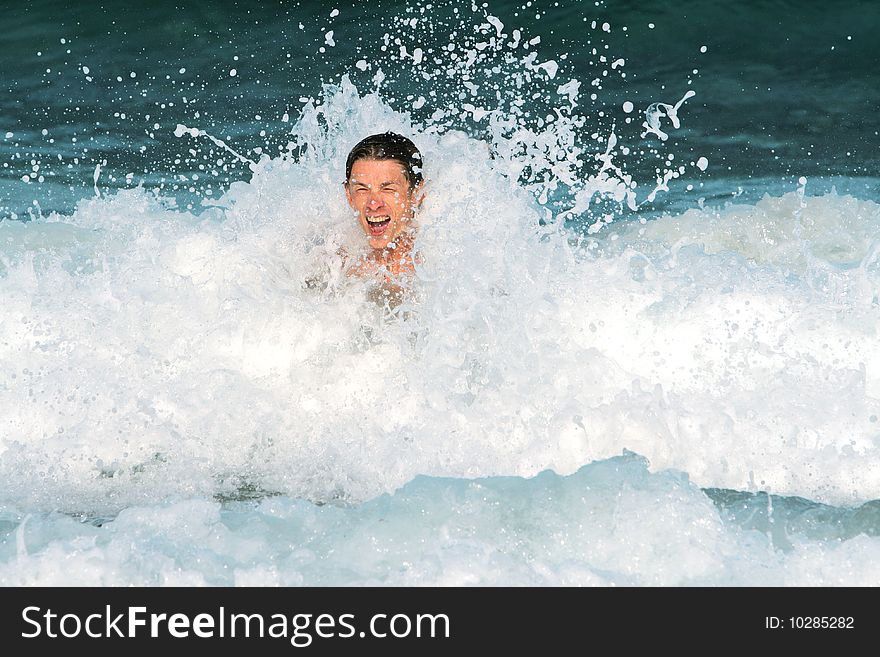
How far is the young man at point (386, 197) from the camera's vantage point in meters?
5.02

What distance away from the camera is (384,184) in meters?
5.04

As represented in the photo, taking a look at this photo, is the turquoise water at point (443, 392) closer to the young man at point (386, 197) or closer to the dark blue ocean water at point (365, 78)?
the young man at point (386, 197)

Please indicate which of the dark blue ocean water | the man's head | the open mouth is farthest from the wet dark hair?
the dark blue ocean water

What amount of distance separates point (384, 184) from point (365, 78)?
947 centimetres

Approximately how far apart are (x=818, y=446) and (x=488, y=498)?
57.3 inches

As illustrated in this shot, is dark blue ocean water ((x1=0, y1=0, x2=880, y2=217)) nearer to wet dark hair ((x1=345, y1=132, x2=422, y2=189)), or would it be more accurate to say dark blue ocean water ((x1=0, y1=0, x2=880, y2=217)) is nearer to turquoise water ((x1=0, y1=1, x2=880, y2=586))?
turquoise water ((x1=0, y1=1, x2=880, y2=586))

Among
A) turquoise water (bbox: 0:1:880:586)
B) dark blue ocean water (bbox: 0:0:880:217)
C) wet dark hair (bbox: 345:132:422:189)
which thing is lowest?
turquoise water (bbox: 0:1:880:586)

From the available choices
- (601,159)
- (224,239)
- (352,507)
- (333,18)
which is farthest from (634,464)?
(333,18)

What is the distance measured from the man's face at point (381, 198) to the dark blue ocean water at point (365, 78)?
510 cm

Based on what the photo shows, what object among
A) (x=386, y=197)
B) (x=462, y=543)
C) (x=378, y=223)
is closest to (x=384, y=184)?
(x=386, y=197)

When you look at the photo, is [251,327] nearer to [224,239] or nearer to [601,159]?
[224,239]

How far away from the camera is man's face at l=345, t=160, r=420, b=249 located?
502 centimetres

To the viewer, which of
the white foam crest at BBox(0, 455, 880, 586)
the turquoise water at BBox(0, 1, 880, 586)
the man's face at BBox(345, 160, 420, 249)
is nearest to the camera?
the white foam crest at BBox(0, 455, 880, 586)

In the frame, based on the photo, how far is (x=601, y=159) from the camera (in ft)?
36.1
